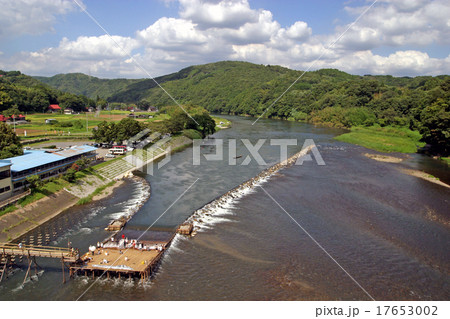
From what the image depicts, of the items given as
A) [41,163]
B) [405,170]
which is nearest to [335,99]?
[405,170]

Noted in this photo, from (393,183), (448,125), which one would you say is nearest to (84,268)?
(393,183)

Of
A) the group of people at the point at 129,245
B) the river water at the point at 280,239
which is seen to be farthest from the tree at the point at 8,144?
the group of people at the point at 129,245

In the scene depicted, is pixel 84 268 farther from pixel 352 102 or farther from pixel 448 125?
pixel 352 102

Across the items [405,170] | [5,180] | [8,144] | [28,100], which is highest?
[28,100]

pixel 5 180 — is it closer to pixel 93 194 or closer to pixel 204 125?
pixel 93 194

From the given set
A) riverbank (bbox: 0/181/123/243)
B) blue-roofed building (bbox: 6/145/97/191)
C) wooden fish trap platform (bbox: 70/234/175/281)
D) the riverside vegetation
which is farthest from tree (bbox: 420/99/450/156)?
blue-roofed building (bbox: 6/145/97/191)

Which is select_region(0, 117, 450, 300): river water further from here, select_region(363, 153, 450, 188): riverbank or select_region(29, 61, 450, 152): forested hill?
select_region(29, 61, 450, 152): forested hill

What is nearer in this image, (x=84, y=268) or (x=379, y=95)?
(x=84, y=268)
